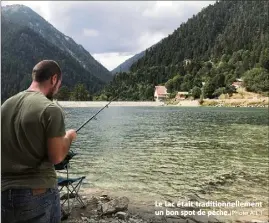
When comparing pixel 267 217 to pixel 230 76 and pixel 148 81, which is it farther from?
pixel 148 81

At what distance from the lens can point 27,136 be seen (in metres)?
2.41

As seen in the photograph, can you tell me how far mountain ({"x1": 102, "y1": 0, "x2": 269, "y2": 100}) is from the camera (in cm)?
10075

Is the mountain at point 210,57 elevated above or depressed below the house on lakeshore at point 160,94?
above

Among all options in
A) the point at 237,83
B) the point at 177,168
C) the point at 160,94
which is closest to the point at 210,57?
the point at 160,94

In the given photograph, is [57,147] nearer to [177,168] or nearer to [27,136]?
[27,136]

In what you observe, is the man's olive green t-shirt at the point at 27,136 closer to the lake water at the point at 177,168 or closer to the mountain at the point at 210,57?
the lake water at the point at 177,168

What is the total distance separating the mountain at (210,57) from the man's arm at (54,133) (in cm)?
8839

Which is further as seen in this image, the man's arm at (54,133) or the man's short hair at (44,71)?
the man's short hair at (44,71)

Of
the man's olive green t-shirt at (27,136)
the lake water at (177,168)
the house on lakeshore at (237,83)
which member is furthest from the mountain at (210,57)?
the man's olive green t-shirt at (27,136)

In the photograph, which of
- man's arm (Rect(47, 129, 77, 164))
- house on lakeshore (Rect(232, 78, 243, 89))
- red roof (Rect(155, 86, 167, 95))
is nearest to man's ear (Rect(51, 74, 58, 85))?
man's arm (Rect(47, 129, 77, 164))

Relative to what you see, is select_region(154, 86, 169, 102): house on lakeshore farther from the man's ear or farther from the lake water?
the man's ear

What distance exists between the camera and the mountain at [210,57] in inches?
3967

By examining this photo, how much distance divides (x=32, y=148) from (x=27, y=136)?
9cm

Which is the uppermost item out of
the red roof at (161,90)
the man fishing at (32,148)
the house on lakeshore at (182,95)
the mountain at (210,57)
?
the mountain at (210,57)
